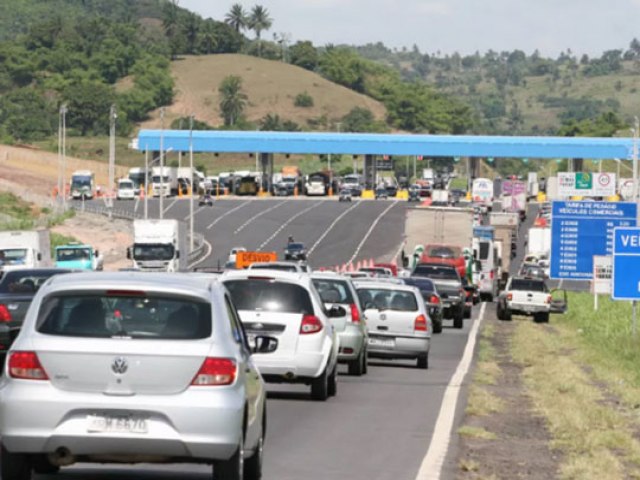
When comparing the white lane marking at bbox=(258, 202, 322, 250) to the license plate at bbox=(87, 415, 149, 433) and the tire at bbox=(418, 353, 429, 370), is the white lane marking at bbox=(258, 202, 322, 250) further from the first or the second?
the license plate at bbox=(87, 415, 149, 433)

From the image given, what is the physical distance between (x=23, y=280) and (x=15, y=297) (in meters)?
2.65

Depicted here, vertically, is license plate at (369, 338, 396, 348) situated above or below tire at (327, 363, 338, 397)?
below

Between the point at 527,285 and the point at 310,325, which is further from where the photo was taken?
the point at 527,285

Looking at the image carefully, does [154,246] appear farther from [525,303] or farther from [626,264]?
[626,264]

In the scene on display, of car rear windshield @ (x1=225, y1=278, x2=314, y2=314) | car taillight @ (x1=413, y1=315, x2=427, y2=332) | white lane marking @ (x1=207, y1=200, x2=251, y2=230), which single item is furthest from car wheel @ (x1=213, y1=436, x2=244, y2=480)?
white lane marking @ (x1=207, y1=200, x2=251, y2=230)

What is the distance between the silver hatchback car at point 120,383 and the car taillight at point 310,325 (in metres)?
9.85

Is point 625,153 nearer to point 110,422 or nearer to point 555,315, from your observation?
point 555,315

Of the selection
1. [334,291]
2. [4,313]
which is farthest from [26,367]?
[334,291]

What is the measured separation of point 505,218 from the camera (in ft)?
350

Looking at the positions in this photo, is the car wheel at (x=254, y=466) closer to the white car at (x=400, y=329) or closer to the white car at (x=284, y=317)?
the white car at (x=284, y=317)

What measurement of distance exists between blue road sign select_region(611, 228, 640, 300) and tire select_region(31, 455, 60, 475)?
89.8 ft

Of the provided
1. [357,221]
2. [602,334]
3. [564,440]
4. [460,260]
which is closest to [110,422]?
[564,440]

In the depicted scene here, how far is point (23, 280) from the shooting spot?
29703 millimetres

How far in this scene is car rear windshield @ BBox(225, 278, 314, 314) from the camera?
22188mm
